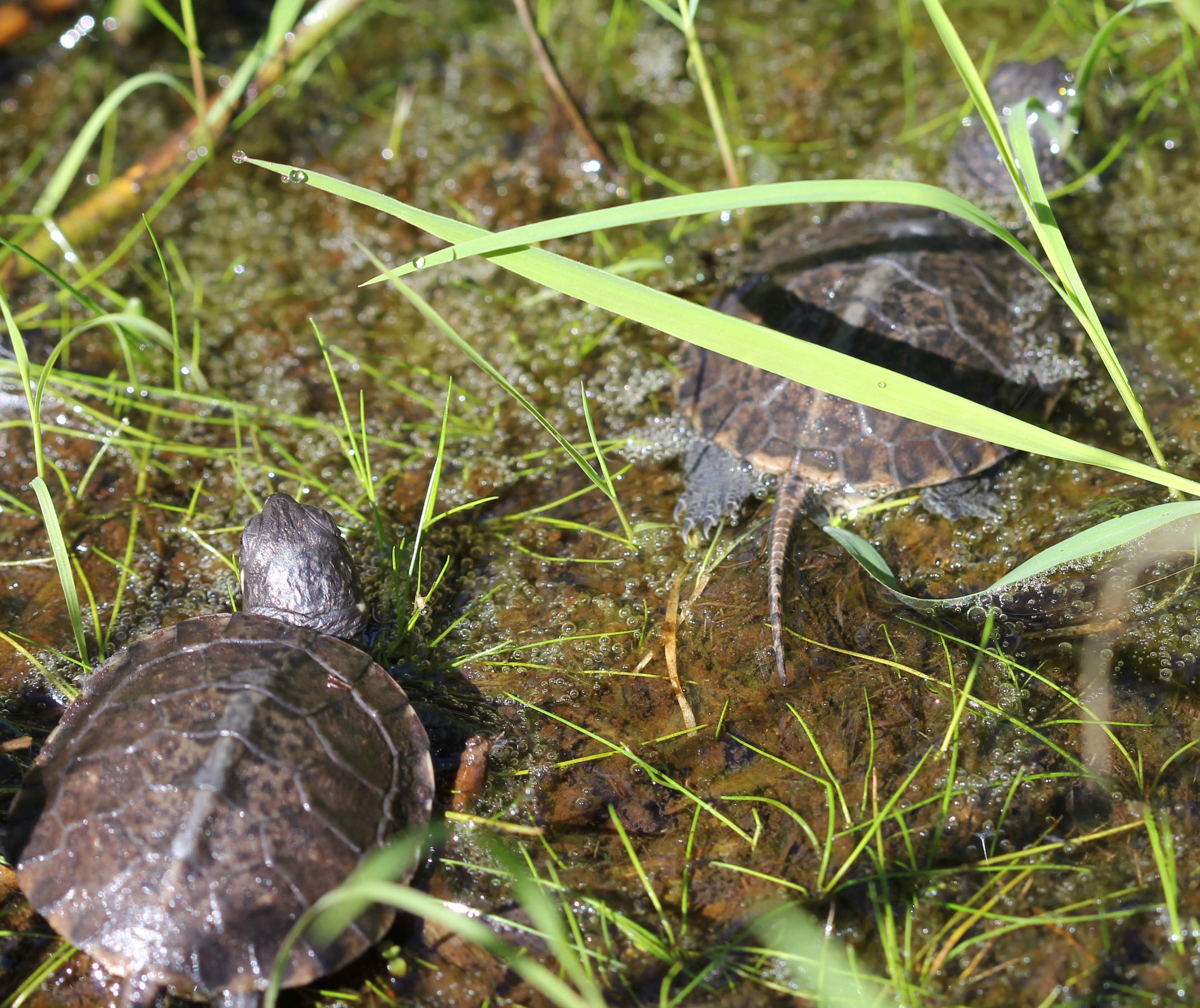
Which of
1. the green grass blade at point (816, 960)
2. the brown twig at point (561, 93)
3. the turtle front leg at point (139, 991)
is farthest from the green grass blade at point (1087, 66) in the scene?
the turtle front leg at point (139, 991)

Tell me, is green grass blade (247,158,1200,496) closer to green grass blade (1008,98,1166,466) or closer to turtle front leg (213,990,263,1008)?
green grass blade (1008,98,1166,466)

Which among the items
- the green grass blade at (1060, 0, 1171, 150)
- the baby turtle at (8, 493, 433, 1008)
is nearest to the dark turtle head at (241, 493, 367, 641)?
the baby turtle at (8, 493, 433, 1008)

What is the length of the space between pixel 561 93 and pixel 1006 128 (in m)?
1.74

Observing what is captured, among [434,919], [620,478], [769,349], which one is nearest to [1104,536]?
[769,349]

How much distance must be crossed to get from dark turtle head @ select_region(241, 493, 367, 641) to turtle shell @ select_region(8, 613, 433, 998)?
0.21m

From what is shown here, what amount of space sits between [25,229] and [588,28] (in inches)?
106

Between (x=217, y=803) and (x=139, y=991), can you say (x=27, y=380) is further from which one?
(x=139, y=991)

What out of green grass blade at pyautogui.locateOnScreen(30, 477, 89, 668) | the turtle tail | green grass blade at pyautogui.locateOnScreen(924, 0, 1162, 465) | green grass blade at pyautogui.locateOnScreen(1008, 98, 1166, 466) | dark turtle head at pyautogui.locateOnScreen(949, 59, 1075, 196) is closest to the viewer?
green grass blade at pyautogui.locateOnScreen(924, 0, 1162, 465)

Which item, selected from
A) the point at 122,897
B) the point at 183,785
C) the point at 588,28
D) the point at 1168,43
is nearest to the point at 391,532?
the point at 183,785

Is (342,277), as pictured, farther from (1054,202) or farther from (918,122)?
(1054,202)

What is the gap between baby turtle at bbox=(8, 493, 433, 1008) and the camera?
186 cm

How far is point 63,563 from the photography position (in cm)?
232

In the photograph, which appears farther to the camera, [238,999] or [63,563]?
[63,563]

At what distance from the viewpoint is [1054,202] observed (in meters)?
3.70
